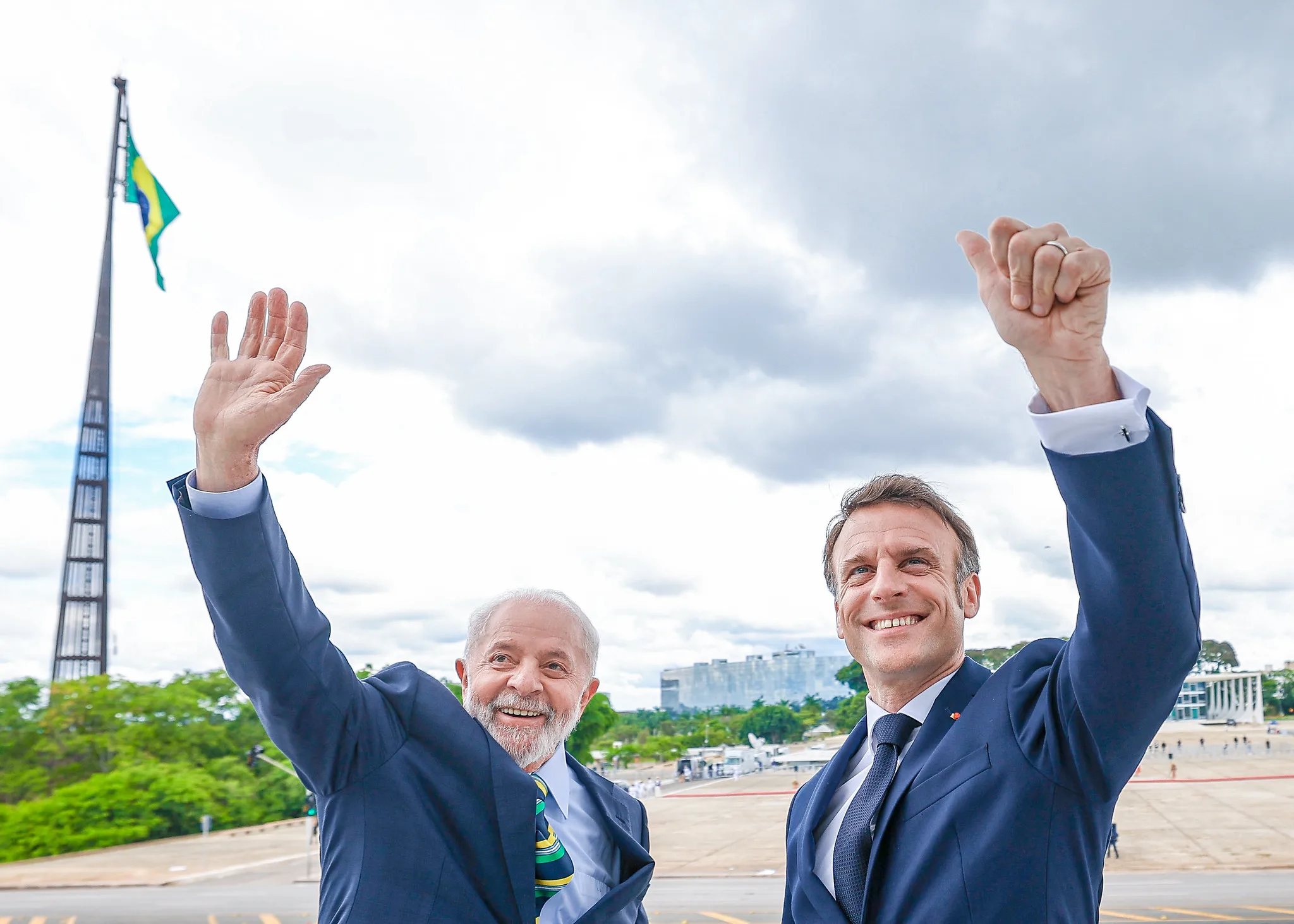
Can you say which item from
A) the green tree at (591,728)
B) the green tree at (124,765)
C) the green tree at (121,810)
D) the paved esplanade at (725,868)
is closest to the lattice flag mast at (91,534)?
the green tree at (124,765)

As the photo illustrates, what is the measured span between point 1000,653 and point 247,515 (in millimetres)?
89767

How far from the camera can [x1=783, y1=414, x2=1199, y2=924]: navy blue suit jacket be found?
195 centimetres

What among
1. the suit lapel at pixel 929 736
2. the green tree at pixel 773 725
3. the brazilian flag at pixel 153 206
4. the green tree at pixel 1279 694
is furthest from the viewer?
the green tree at pixel 1279 694

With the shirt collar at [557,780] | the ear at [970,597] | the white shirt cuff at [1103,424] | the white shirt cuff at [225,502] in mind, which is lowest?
the shirt collar at [557,780]

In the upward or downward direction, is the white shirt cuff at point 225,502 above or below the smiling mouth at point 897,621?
above

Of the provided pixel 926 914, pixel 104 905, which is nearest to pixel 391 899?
pixel 926 914

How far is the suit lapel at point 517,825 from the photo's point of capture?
2453 millimetres

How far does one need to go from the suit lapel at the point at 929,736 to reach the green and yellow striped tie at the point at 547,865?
2.55 feet

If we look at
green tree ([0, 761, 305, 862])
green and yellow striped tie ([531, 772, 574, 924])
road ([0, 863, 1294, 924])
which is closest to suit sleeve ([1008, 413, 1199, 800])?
green and yellow striped tie ([531, 772, 574, 924])

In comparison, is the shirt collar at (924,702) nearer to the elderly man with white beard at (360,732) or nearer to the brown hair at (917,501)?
the brown hair at (917,501)

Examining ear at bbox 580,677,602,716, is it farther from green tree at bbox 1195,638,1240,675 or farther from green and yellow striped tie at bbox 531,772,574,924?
green tree at bbox 1195,638,1240,675

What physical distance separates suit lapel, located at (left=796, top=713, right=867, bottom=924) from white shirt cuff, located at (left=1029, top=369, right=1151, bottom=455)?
1186 millimetres

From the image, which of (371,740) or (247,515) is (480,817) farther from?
(247,515)

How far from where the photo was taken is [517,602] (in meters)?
3.02
